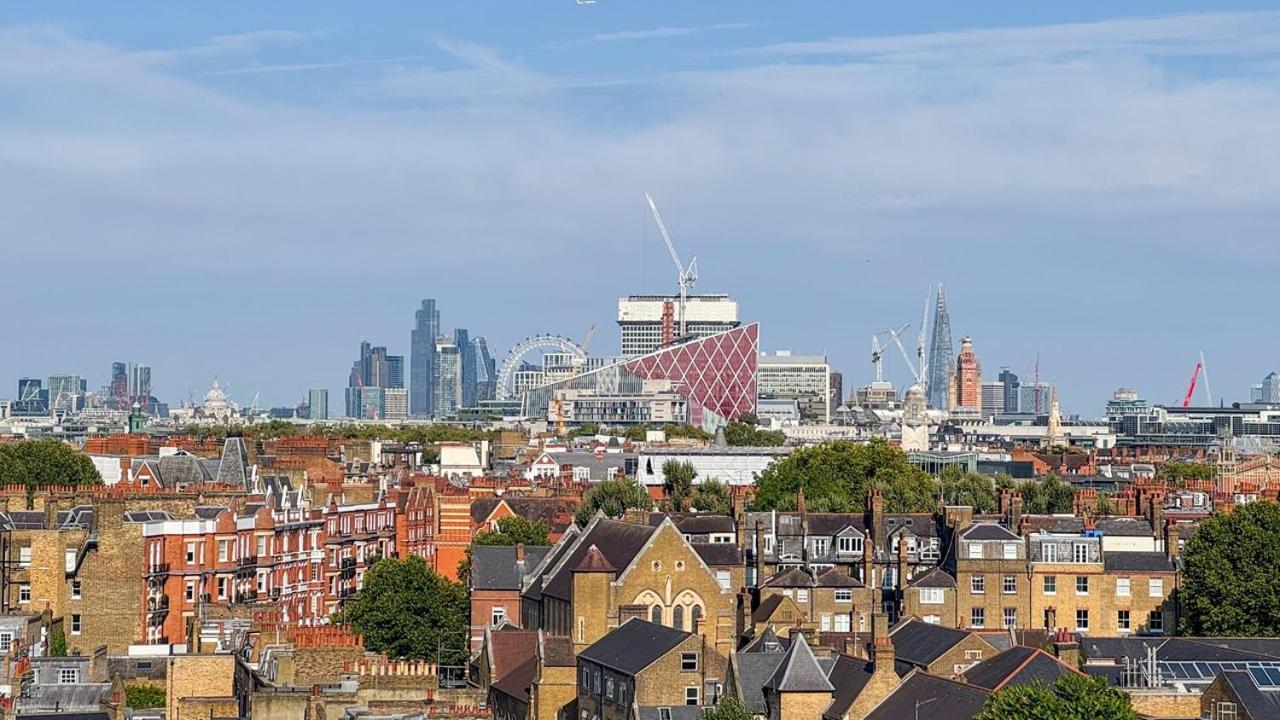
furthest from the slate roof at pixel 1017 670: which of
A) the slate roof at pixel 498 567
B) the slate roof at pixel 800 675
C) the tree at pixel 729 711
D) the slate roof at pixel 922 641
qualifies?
the slate roof at pixel 498 567

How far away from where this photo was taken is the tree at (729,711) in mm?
68625

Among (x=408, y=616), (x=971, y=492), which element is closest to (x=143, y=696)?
(x=408, y=616)

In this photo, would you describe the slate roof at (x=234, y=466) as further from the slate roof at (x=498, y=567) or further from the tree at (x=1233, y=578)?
the tree at (x=1233, y=578)

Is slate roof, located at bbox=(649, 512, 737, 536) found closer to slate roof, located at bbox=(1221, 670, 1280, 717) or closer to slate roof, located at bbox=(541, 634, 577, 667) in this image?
slate roof, located at bbox=(541, 634, 577, 667)

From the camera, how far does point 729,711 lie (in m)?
68.9

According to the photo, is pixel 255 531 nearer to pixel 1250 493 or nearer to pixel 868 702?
pixel 868 702

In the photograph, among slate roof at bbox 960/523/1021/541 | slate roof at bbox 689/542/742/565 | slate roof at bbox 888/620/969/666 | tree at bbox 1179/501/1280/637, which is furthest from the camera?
slate roof at bbox 960/523/1021/541

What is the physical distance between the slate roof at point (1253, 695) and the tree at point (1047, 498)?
8888 centimetres

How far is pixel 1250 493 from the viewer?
16638 cm

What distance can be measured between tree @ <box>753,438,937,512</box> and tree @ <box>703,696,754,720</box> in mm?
68326

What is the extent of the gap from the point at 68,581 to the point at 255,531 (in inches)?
533

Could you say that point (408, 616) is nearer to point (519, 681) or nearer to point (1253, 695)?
point (519, 681)

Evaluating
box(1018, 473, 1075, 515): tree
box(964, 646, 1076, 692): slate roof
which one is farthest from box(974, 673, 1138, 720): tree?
box(1018, 473, 1075, 515): tree

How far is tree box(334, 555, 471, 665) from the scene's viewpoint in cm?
9981
